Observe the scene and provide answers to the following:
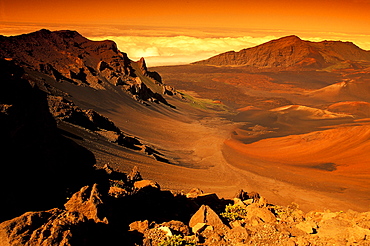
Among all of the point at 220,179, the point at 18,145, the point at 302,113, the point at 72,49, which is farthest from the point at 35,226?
the point at 302,113

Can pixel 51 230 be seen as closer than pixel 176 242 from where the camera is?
Yes

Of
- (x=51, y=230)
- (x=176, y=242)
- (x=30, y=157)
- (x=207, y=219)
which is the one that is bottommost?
(x=207, y=219)

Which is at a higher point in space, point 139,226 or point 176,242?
point 176,242

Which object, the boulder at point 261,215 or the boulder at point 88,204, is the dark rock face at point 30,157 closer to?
the boulder at point 88,204

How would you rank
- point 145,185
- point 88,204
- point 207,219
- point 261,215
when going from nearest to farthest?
point 88,204 → point 207,219 → point 261,215 → point 145,185

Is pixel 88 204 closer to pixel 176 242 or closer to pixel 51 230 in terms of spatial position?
pixel 51 230

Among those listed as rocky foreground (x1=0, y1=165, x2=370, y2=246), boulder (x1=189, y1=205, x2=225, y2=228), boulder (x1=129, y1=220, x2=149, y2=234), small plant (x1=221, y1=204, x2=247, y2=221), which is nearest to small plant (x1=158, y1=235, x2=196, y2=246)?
rocky foreground (x1=0, y1=165, x2=370, y2=246)

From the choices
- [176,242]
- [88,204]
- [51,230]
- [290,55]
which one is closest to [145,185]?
[88,204]

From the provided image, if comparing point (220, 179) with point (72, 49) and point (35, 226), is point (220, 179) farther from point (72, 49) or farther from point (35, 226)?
point (72, 49)
